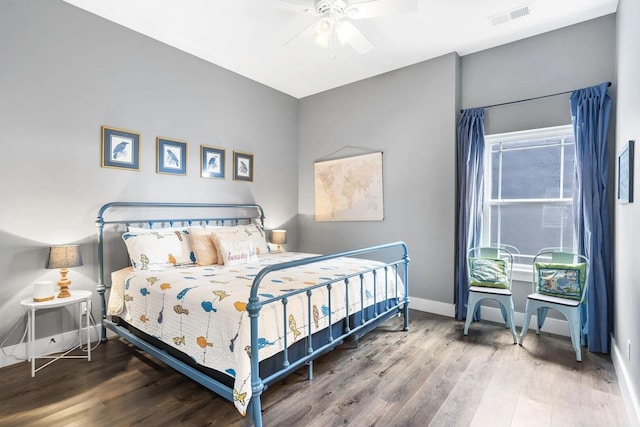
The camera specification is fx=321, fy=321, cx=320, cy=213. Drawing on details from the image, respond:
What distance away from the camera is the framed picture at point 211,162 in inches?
157

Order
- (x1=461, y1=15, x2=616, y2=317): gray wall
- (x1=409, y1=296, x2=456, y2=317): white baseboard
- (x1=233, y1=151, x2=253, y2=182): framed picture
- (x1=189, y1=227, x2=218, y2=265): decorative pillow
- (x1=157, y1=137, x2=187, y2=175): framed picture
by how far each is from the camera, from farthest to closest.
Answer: (x1=233, y1=151, x2=253, y2=182): framed picture, (x1=409, y1=296, x2=456, y2=317): white baseboard, (x1=157, y1=137, x2=187, y2=175): framed picture, (x1=189, y1=227, x2=218, y2=265): decorative pillow, (x1=461, y1=15, x2=616, y2=317): gray wall

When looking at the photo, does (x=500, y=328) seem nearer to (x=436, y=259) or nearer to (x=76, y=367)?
(x=436, y=259)

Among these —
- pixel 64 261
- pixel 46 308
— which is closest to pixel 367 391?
pixel 64 261

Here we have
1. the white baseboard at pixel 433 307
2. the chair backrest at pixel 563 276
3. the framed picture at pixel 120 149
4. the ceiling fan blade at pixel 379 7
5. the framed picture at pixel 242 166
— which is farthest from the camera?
the framed picture at pixel 242 166

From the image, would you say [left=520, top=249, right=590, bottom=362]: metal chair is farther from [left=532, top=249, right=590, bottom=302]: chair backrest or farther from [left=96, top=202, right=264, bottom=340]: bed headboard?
[left=96, top=202, right=264, bottom=340]: bed headboard

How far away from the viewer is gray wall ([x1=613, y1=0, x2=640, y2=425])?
188cm

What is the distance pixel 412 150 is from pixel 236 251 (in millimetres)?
2480

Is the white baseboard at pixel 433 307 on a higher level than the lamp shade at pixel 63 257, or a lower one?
lower

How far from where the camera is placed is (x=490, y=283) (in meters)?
3.21

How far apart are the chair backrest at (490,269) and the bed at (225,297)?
71cm

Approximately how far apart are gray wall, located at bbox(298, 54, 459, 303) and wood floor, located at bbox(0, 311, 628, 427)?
3.91 ft

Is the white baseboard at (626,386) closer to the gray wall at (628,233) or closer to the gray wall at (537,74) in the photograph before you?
the gray wall at (628,233)

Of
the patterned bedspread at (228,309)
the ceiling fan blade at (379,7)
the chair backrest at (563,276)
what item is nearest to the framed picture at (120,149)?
the patterned bedspread at (228,309)

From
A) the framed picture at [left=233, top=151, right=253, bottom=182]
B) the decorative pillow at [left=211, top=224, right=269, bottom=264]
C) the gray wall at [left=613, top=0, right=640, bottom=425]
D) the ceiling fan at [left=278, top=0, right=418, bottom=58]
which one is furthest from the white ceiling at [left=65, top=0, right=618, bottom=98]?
the decorative pillow at [left=211, top=224, right=269, bottom=264]
